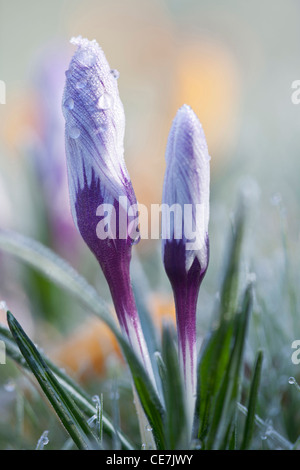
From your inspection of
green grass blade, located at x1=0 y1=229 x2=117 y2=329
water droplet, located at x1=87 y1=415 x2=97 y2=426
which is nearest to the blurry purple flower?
green grass blade, located at x1=0 y1=229 x2=117 y2=329

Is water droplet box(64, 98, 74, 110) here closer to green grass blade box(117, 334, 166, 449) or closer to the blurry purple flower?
green grass blade box(117, 334, 166, 449)

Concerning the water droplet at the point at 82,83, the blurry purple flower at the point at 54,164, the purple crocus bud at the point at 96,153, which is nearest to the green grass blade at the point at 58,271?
the purple crocus bud at the point at 96,153

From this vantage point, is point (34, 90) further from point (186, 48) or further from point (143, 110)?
point (186, 48)

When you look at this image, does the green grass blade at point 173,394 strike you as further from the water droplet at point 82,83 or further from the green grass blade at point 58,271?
the water droplet at point 82,83

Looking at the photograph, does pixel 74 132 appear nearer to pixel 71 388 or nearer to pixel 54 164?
pixel 71 388

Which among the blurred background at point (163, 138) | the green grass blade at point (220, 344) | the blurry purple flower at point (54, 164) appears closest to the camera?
the green grass blade at point (220, 344)

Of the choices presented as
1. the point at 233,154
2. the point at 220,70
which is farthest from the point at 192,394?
the point at 220,70
